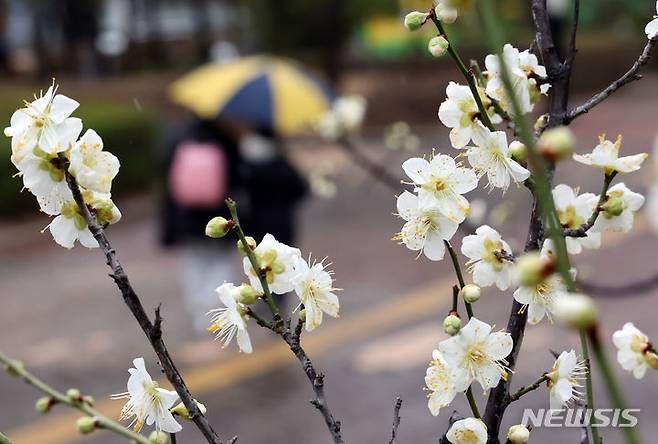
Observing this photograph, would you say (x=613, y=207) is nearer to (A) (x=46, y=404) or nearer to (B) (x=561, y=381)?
(B) (x=561, y=381)

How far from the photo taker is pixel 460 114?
1.10 m

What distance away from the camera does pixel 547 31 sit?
3.85 feet

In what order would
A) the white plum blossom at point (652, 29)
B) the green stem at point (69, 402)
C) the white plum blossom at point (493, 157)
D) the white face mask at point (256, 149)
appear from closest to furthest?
the green stem at point (69, 402)
the white plum blossom at point (493, 157)
the white plum blossom at point (652, 29)
the white face mask at point (256, 149)

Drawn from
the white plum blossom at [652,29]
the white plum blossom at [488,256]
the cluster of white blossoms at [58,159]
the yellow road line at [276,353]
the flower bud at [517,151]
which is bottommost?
the white plum blossom at [488,256]

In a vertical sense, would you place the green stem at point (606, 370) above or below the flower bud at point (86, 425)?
below

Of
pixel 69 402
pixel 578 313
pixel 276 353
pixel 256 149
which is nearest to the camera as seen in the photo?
pixel 578 313

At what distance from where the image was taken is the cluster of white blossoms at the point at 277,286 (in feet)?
3.48

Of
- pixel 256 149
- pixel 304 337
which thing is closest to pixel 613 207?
pixel 304 337

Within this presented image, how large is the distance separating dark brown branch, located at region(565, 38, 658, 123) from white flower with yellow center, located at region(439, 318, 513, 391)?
267 mm

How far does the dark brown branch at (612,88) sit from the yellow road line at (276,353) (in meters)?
3.79

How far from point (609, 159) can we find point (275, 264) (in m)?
0.39

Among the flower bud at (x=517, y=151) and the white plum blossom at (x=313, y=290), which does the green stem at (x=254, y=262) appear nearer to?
the white plum blossom at (x=313, y=290)

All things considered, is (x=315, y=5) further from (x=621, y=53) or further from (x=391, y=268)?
(x=391, y=268)

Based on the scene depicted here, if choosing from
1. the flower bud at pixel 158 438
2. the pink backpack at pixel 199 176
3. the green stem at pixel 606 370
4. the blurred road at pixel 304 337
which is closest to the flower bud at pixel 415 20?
the flower bud at pixel 158 438
